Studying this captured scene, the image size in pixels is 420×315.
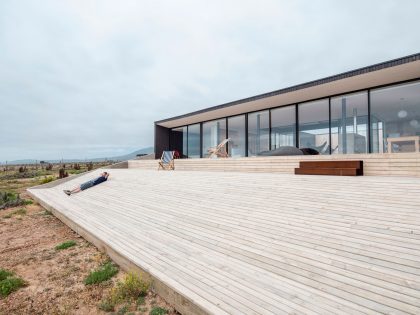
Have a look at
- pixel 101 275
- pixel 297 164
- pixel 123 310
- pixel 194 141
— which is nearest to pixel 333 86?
pixel 297 164

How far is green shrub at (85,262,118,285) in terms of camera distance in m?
4.23

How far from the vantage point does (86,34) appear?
16.2m

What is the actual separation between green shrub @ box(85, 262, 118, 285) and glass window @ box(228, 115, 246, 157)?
42.9 ft

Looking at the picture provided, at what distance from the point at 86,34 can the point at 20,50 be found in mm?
6645

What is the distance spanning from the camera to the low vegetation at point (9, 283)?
161 inches

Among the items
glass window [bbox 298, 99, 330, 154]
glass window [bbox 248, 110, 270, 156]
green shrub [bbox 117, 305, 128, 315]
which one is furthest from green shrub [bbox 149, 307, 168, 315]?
glass window [bbox 248, 110, 270, 156]

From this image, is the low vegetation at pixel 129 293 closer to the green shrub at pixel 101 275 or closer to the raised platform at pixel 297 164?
the green shrub at pixel 101 275

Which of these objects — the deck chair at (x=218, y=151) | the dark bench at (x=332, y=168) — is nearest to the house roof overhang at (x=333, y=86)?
the deck chair at (x=218, y=151)

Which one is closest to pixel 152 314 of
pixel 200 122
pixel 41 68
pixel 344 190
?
pixel 344 190

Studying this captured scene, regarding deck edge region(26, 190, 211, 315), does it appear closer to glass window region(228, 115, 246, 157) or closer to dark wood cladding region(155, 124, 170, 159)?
glass window region(228, 115, 246, 157)

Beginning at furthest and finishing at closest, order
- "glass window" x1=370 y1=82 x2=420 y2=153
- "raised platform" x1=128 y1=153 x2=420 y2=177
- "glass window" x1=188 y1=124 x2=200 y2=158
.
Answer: "glass window" x1=188 y1=124 x2=200 y2=158 < "glass window" x1=370 y1=82 x2=420 y2=153 < "raised platform" x1=128 y1=153 x2=420 y2=177

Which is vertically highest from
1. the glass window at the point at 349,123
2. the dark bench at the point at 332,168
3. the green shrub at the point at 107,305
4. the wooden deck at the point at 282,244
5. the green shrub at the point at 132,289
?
the glass window at the point at 349,123

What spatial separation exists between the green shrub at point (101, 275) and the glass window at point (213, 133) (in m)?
14.4

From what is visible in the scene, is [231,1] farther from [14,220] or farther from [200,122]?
[14,220]
